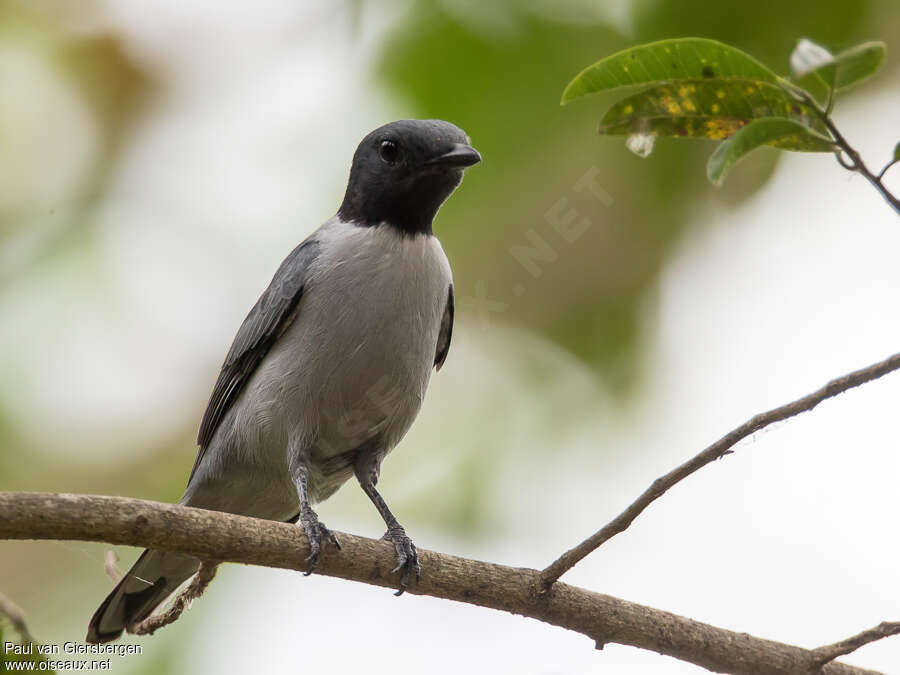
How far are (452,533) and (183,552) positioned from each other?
413cm

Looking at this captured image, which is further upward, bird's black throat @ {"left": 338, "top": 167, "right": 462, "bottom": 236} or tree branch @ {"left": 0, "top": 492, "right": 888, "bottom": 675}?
bird's black throat @ {"left": 338, "top": 167, "right": 462, "bottom": 236}

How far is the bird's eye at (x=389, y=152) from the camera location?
15.2ft

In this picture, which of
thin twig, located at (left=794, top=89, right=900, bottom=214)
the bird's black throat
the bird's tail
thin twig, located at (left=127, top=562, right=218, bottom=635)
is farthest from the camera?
the bird's black throat

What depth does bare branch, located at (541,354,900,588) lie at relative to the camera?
2736 millimetres

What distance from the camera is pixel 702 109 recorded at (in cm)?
284

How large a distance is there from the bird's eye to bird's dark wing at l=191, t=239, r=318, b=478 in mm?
551

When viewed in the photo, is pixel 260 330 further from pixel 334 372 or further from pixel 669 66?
pixel 669 66

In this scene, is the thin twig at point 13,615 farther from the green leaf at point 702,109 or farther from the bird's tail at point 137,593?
the green leaf at point 702,109

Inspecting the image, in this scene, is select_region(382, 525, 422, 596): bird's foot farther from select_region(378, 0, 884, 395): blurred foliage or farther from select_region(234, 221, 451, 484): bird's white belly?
select_region(378, 0, 884, 395): blurred foliage

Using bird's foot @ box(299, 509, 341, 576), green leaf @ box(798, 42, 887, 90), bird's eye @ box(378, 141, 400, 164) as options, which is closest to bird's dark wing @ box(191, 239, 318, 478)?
bird's eye @ box(378, 141, 400, 164)

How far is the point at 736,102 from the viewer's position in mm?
2725

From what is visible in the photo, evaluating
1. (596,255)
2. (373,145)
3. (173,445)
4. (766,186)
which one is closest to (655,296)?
(596,255)

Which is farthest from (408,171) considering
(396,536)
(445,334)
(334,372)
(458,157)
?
(396,536)

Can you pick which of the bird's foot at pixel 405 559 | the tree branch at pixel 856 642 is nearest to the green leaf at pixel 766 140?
the tree branch at pixel 856 642
